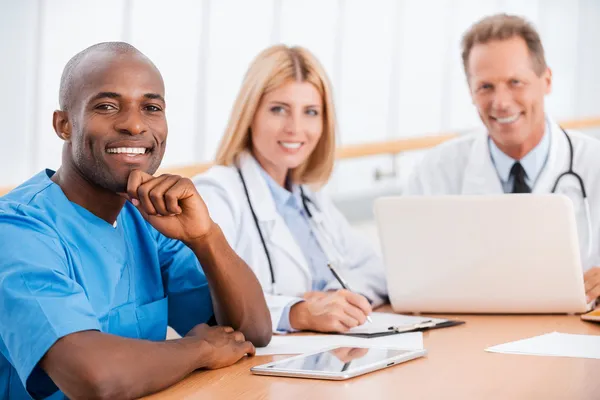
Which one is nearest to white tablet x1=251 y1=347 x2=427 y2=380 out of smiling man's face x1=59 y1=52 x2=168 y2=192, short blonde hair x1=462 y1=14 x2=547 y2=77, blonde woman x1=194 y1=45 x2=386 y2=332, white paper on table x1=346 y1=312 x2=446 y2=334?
white paper on table x1=346 y1=312 x2=446 y2=334

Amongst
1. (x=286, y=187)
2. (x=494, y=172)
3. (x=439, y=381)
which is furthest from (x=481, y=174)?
(x=439, y=381)

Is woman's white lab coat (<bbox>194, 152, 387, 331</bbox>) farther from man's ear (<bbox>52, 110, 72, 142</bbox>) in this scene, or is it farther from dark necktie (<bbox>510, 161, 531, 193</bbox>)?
man's ear (<bbox>52, 110, 72, 142</bbox>)

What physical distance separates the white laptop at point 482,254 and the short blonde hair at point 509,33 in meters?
0.77

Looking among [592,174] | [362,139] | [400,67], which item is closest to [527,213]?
[592,174]

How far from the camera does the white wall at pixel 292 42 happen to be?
257cm

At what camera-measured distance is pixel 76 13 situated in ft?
8.79

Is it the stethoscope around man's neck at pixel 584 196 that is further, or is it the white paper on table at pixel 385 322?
the stethoscope around man's neck at pixel 584 196

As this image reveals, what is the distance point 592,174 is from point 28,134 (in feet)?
5.34

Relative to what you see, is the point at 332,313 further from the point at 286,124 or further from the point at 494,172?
the point at 494,172

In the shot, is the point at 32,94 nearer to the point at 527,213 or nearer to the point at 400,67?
the point at 527,213

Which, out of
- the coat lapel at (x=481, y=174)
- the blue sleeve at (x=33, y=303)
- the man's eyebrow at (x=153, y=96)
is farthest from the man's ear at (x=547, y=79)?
the blue sleeve at (x=33, y=303)

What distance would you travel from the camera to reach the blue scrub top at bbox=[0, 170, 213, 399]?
46.5 inches

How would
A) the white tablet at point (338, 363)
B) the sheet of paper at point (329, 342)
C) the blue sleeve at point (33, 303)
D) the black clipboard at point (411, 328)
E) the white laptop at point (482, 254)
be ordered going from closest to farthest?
the blue sleeve at point (33, 303) < the white tablet at point (338, 363) < the sheet of paper at point (329, 342) < the black clipboard at point (411, 328) < the white laptop at point (482, 254)

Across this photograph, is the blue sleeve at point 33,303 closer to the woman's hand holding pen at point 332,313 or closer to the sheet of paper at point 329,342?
the sheet of paper at point 329,342
